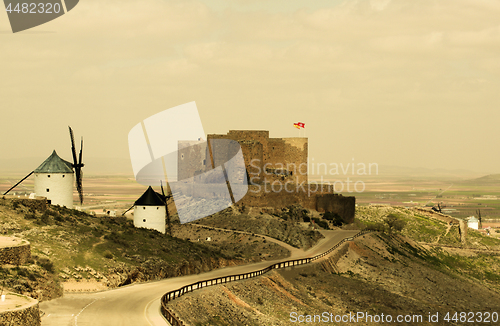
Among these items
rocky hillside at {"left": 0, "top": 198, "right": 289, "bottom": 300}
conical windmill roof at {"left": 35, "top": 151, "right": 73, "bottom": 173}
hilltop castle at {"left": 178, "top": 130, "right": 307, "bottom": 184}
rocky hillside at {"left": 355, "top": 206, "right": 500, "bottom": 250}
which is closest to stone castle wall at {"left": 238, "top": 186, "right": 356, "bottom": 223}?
hilltop castle at {"left": 178, "top": 130, "right": 307, "bottom": 184}

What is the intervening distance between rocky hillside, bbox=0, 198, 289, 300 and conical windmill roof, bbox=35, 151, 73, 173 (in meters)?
3.29

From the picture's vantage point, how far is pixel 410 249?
7225cm

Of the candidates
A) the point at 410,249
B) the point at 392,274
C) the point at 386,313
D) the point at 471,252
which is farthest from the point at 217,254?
the point at 471,252

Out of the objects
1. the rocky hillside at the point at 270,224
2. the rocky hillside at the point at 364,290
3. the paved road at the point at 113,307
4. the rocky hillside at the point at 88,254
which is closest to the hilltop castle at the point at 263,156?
the rocky hillside at the point at 270,224

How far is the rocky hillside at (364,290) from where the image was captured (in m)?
34.6

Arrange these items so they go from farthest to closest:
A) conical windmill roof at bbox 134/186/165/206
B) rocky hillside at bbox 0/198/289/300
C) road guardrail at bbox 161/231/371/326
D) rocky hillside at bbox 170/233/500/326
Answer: conical windmill roof at bbox 134/186/165/206 → rocky hillside at bbox 170/233/500/326 → rocky hillside at bbox 0/198/289/300 → road guardrail at bbox 161/231/371/326

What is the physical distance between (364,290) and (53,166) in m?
26.6

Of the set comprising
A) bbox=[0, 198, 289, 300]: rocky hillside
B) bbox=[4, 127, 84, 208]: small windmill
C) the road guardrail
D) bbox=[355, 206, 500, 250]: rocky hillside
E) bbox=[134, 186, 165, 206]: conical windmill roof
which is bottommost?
bbox=[355, 206, 500, 250]: rocky hillside

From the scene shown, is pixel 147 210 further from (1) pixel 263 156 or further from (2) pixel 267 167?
(1) pixel 263 156

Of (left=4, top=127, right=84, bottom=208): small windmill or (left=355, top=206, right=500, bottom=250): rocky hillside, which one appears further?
(left=355, top=206, right=500, bottom=250): rocky hillside

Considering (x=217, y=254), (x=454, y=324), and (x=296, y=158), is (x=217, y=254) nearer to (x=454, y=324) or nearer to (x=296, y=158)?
(x=454, y=324)

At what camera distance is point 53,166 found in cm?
4538

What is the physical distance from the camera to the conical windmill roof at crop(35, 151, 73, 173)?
4509cm

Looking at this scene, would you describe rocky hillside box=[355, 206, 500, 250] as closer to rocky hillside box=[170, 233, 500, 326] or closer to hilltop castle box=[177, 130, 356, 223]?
rocky hillside box=[170, 233, 500, 326]
